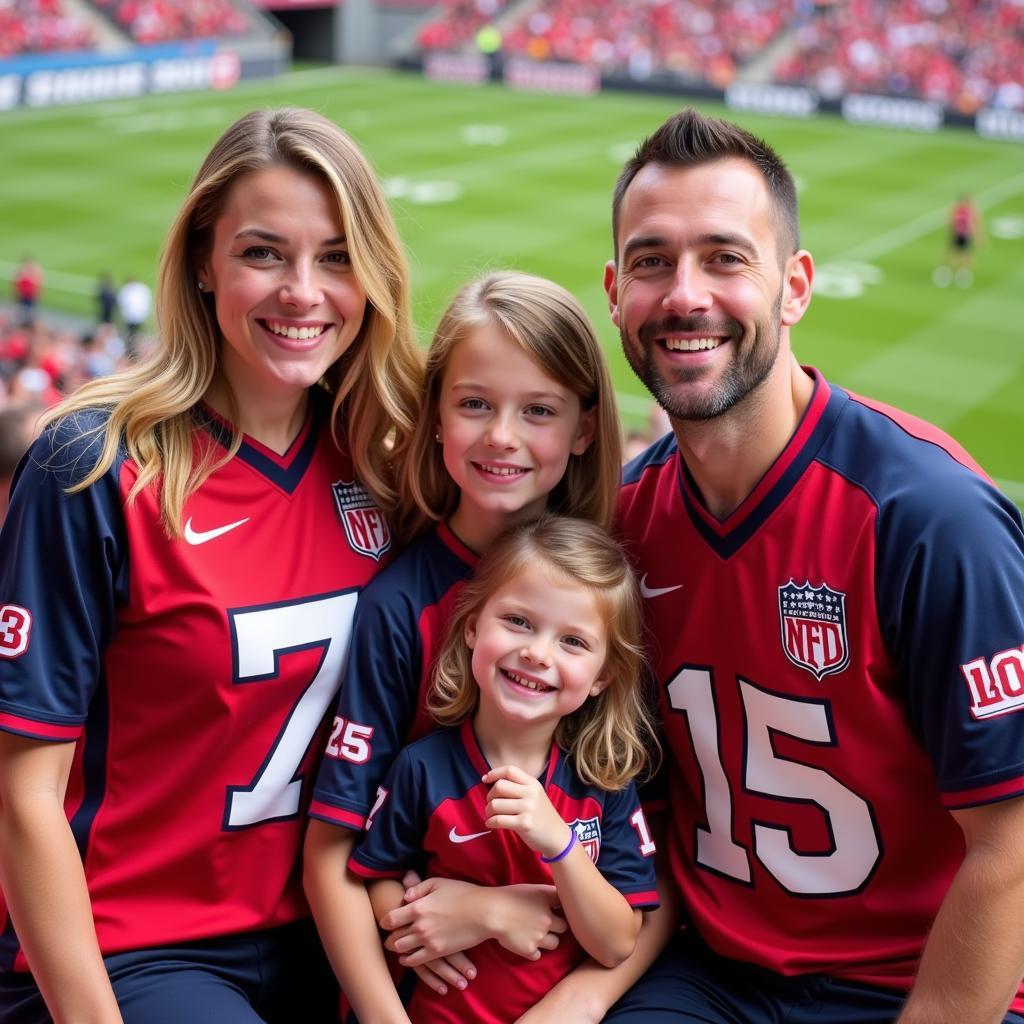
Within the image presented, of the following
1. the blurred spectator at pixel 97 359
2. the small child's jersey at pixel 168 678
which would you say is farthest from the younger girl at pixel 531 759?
the blurred spectator at pixel 97 359

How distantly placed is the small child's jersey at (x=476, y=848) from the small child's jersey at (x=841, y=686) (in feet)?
0.82

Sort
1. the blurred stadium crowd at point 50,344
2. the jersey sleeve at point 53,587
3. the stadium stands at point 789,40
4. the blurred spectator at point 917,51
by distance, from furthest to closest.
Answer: the stadium stands at point 789,40
the blurred spectator at point 917,51
the blurred stadium crowd at point 50,344
the jersey sleeve at point 53,587

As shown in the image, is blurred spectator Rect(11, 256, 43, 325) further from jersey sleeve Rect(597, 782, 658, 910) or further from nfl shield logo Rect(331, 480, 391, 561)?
jersey sleeve Rect(597, 782, 658, 910)

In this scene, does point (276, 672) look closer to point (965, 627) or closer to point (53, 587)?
point (53, 587)

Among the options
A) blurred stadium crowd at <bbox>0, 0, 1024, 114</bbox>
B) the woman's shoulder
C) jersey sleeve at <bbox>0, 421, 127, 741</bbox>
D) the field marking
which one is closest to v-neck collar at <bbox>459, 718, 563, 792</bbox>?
jersey sleeve at <bbox>0, 421, 127, 741</bbox>

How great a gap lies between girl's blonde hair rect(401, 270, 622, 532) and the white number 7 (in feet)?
1.07

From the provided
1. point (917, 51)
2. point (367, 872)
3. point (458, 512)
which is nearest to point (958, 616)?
point (458, 512)

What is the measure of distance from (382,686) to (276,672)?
21 centimetres

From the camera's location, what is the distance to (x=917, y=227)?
66.3 ft

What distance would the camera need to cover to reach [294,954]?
2668 millimetres

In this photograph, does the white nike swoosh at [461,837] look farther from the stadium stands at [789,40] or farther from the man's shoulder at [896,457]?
the stadium stands at [789,40]

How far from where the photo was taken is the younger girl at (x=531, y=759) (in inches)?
95.3

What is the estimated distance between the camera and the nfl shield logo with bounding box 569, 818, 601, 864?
96.8 inches

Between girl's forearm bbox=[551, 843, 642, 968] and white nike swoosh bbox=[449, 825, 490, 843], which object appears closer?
girl's forearm bbox=[551, 843, 642, 968]
